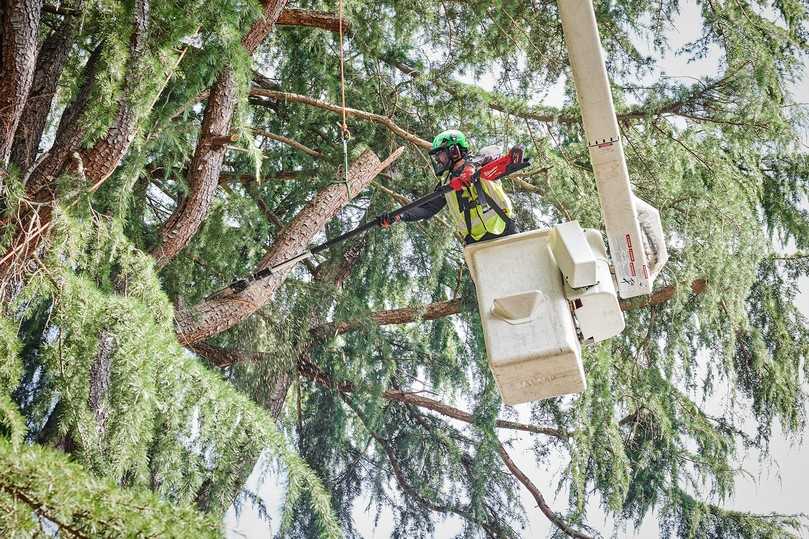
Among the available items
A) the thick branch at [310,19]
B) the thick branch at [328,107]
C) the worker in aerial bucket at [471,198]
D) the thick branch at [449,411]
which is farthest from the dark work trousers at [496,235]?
the thick branch at [449,411]

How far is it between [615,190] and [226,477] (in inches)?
96.8

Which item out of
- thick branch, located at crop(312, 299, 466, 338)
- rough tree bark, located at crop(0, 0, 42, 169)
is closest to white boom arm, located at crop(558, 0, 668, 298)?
rough tree bark, located at crop(0, 0, 42, 169)

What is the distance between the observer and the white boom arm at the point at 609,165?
10.1 ft

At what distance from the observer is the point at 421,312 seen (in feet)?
21.6

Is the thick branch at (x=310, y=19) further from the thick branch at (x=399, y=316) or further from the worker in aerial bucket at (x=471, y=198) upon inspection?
the thick branch at (x=399, y=316)

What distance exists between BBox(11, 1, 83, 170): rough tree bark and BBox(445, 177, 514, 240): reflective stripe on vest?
177 cm

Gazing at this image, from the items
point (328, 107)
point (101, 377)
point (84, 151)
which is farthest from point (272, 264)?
point (101, 377)

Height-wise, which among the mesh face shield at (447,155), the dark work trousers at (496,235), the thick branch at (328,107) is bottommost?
the dark work trousers at (496,235)

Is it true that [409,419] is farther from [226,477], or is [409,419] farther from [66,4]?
[66,4]

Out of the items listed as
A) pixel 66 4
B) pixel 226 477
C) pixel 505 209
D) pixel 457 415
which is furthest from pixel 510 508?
pixel 66 4

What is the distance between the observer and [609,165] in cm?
334

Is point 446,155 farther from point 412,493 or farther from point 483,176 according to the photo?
point 412,493

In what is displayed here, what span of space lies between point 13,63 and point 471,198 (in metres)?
1.79

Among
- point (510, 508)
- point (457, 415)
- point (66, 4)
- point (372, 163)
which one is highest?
point (66, 4)
